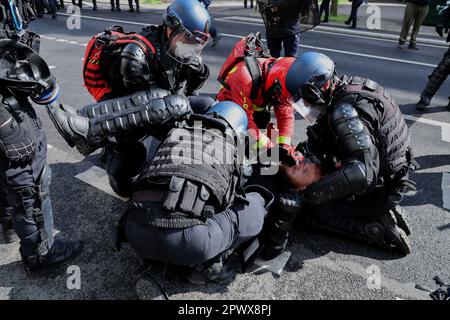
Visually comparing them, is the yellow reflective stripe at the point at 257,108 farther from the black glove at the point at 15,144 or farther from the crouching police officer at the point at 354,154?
the black glove at the point at 15,144

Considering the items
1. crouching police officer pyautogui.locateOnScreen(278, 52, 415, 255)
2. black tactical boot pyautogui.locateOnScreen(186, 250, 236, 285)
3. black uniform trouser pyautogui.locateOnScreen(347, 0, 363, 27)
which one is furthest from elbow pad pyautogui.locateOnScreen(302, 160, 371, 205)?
black uniform trouser pyautogui.locateOnScreen(347, 0, 363, 27)

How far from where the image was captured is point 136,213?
1.91 metres

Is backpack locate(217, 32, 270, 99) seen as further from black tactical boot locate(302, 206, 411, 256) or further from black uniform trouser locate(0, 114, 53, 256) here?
black uniform trouser locate(0, 114, 53, 256)

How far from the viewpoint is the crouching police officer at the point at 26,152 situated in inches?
75.5

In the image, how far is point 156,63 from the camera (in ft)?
9.53

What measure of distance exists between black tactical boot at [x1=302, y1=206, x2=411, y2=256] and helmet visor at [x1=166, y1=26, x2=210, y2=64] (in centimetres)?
154

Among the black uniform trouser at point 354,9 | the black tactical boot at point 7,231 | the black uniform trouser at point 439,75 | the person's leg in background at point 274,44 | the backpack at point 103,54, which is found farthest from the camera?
the black uniform trouser at point 354,9

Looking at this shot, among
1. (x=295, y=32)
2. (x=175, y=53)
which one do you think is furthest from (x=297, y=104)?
(x=295, y=32)

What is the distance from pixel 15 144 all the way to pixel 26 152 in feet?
0.22

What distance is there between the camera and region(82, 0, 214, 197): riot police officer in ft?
9.11

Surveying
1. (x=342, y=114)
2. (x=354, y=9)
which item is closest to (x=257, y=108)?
(x=342, y=114)

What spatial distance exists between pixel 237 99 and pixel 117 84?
96 cm

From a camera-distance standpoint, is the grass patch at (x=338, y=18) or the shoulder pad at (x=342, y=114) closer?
the shoulder pad at (x=342, y=114)

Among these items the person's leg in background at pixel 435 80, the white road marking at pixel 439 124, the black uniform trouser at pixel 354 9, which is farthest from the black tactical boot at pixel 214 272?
the black uniform trouser at pixel 354 9
